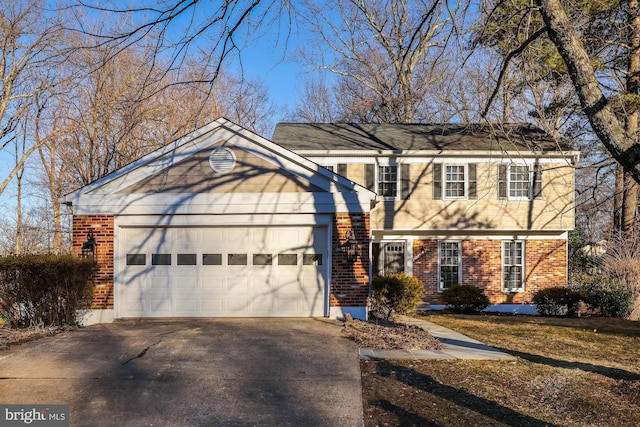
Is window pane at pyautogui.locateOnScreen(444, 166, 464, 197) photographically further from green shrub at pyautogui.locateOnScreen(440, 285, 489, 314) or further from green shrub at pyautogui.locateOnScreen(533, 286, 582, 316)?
green shrub at pyautogui.locateOnScreen(533, 286, 582, 316)

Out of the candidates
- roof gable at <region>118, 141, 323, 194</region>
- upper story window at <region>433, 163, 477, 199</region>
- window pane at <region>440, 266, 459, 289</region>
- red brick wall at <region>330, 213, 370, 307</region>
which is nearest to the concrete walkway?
red brick wall at <region>330, 213, 370, 307</region>

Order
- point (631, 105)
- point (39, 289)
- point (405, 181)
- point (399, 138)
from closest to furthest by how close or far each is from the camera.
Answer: point (39, 289)
point (631, 105)
point (405, 181)
point (399, 138)

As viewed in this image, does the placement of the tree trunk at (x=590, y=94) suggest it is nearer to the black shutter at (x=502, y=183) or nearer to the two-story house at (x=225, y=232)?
the two-story house at (x=225, y=232)

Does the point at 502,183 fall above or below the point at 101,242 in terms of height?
above

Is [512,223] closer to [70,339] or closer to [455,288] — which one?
[455,288]

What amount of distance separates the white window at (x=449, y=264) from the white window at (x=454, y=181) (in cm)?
186

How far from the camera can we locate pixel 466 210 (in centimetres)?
1739

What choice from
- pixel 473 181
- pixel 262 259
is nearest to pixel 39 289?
pixel 262 259

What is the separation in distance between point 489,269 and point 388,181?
16.4 feet

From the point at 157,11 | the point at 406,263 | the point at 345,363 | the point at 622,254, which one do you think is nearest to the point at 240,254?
the point at 345,363

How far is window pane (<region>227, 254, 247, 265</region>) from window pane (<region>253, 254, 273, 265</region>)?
0.24 metres

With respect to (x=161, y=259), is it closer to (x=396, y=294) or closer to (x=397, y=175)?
(x=396, y=294)

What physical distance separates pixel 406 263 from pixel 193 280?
29.2 ft

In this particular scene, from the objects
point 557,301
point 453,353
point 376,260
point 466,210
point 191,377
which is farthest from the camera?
point 376,260
